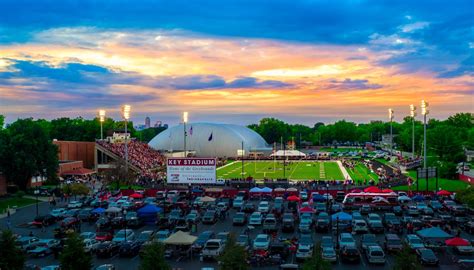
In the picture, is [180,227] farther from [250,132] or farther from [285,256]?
[250,132]

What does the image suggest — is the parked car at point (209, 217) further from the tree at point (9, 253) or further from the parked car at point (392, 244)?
the tree at point (9, 253)

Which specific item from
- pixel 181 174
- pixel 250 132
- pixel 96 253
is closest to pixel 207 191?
pixel 181 174

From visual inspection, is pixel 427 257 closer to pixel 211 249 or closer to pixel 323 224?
pixel 323 224

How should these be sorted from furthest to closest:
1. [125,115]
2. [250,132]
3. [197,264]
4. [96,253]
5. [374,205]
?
[250,132] → [125,115] → [374,205] → [96,253] → [197,264]

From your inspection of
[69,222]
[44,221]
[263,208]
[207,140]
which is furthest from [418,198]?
[207,140]

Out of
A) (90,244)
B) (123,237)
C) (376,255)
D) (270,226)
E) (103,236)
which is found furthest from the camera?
(270,226)

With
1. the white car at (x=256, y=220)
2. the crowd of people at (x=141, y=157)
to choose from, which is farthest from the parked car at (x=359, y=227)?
the crowd of people at (x=141, y=157)
